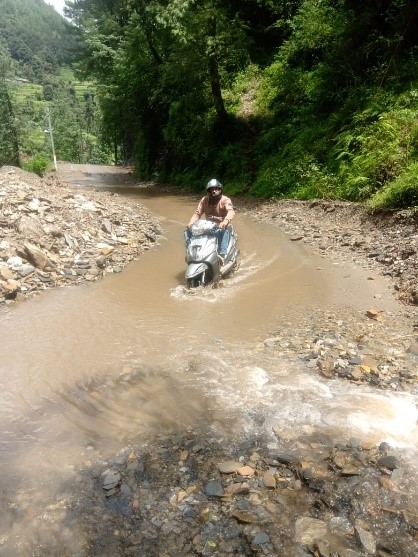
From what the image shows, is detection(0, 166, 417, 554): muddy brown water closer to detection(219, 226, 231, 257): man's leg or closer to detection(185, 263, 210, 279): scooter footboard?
detection(185, 263, 210, 279): scooter footboard

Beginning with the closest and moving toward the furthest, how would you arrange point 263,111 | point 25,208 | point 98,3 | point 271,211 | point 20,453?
point 20,453 → point 25,208 → point 271,211 → point 263,111 → point 98,3

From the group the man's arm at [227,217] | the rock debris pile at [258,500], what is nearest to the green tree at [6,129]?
the man's arm at [227,217]

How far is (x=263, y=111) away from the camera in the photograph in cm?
1888

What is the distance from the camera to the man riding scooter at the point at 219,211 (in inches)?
317

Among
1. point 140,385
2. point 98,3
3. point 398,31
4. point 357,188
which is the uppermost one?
point 98,3

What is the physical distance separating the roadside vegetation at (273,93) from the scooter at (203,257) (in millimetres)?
4957

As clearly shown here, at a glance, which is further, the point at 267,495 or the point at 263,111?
the point at 263,111

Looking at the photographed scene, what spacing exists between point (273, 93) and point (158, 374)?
57.4 ft

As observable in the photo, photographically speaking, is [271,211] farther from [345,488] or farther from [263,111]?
[345,488]

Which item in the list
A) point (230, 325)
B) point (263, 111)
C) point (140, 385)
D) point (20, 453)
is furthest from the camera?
point (263, 111)

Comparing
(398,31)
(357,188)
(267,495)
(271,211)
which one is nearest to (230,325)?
(267,495)

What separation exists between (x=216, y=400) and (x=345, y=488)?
1.58 meters

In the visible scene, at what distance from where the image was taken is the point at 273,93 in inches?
742

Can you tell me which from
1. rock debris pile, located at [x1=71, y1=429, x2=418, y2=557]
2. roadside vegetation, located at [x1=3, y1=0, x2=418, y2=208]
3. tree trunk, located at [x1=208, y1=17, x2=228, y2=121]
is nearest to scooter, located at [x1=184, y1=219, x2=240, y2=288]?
rock debris pile, located at [x1=71, y1=429, x2=418, y2=557]
